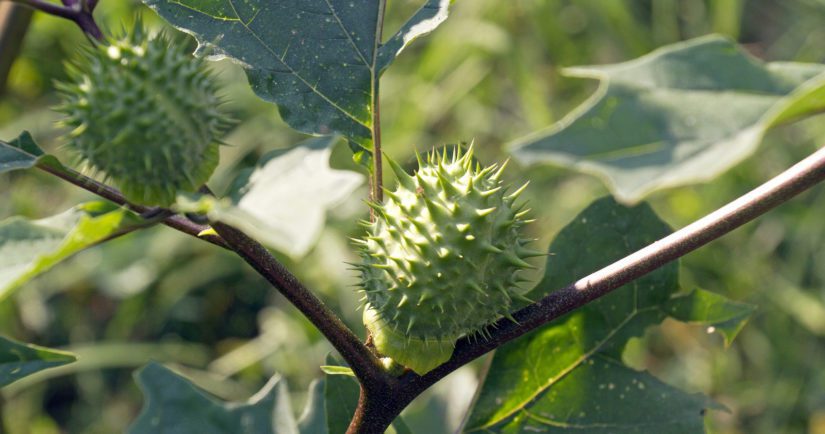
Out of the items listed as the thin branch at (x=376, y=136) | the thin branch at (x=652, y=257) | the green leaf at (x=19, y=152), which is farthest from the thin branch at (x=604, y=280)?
the green leaf at (x=19, y=152)

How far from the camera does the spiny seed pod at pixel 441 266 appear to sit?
97cm

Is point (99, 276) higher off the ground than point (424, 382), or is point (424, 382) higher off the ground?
point (424, 382)

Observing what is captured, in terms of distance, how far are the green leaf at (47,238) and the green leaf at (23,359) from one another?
0.22 meters

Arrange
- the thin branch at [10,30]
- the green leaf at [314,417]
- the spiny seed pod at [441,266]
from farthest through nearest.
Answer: the thin branch at [10,30] → the green leaf at [314,417] → the spiny seed pod at [441,266]

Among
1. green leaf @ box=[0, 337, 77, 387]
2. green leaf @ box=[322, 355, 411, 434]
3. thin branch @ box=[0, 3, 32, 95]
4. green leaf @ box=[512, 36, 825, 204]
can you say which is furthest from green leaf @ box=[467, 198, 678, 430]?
thin branch @ box=[0, 3, 32, 95]

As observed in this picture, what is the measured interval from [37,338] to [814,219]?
119 inches

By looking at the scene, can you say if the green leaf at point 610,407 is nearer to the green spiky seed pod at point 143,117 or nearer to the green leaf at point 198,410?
the green leaf at point 198,410

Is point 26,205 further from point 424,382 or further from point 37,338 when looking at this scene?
point 424,382

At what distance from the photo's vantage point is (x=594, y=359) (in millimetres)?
1259

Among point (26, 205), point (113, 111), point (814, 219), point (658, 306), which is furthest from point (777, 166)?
point (113, 111)

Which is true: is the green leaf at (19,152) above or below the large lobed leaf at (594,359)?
above

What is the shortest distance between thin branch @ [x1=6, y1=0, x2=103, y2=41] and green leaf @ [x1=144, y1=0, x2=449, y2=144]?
0.26 feet

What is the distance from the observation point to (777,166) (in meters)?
3.65

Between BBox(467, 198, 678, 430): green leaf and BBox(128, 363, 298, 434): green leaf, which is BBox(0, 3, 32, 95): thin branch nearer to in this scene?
BBox(128, 363, 298, 434): green leaf
